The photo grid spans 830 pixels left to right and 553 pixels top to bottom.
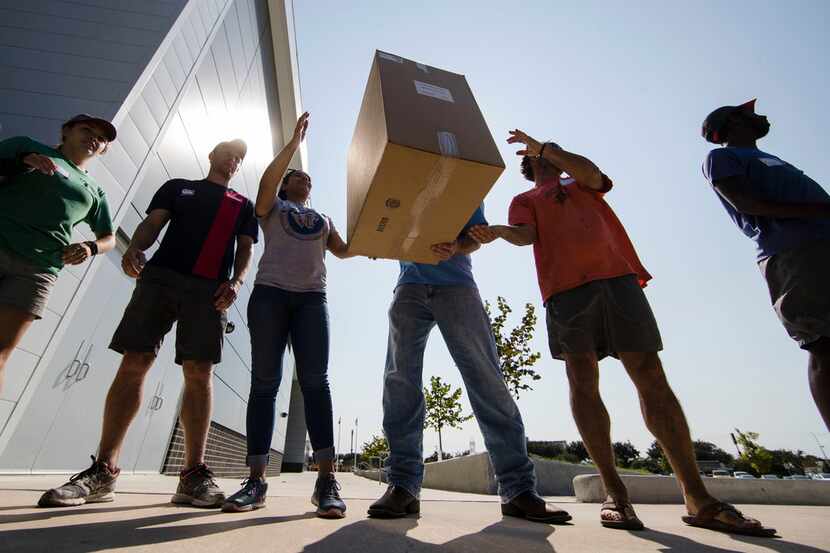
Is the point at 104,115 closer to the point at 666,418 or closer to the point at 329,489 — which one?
the point at 329,489

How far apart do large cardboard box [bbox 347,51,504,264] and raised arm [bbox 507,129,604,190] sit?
50cm

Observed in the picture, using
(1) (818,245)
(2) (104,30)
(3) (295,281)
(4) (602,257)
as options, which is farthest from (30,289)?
(2) (104,30)

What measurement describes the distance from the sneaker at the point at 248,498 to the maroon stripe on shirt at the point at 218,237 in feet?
3.40

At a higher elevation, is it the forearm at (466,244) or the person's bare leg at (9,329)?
the forearm at (466,244)

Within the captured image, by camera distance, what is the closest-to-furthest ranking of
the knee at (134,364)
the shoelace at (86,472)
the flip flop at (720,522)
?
the flip flop at (720,522) → the shoelace at (86,472) → the knee at (134,364)

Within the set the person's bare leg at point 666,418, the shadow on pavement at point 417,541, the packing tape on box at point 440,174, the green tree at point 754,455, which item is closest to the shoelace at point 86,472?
the shadow on pavement at point 417,541

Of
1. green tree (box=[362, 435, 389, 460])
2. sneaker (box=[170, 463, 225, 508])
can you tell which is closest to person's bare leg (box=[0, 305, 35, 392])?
sneaker (box=[170, 463, 225, 508])

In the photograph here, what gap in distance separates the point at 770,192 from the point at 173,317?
2955 mm

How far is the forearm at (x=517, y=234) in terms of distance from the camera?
188 centimetres

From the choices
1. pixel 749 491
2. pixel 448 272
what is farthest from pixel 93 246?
pixel 749 491

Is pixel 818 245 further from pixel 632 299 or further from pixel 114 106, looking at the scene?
pixel 114 106

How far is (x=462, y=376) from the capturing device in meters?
1.79

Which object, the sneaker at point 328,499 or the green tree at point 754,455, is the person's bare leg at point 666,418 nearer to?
the sneaker at point 328,499

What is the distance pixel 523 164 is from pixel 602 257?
2.99 ft
